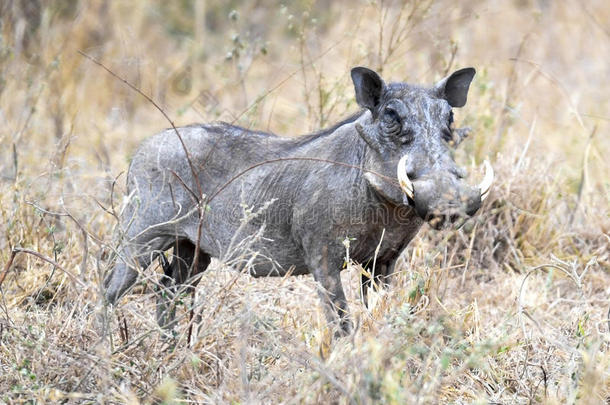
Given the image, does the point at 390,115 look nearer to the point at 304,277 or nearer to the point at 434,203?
the point at 434,203

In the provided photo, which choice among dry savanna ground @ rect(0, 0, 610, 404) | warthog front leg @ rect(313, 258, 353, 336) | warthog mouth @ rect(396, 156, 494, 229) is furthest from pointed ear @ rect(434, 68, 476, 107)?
warthog front leg @ rect(313, 258, 353, 336)

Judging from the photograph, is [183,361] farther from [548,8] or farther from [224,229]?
[548,8]

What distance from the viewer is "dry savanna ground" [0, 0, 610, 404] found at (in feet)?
10.2

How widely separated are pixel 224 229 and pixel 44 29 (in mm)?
4012

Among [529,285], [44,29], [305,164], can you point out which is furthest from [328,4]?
[305,164]

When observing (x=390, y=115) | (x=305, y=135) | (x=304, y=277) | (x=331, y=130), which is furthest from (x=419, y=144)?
(x=304, y=277)

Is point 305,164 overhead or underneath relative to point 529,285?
overhead

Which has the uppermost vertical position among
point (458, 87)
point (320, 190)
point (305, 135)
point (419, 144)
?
point (458, 87)

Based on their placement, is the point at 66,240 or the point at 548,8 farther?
the point at 548,8

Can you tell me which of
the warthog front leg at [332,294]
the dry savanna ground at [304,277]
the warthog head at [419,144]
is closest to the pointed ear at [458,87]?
the warthog head at [419,144]

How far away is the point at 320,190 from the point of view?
12.6ft

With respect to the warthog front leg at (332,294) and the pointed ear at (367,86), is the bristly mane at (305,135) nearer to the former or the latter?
the pointed ear at (367,86)

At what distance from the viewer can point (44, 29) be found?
7391 mm

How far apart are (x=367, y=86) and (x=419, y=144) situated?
0.38 meters
